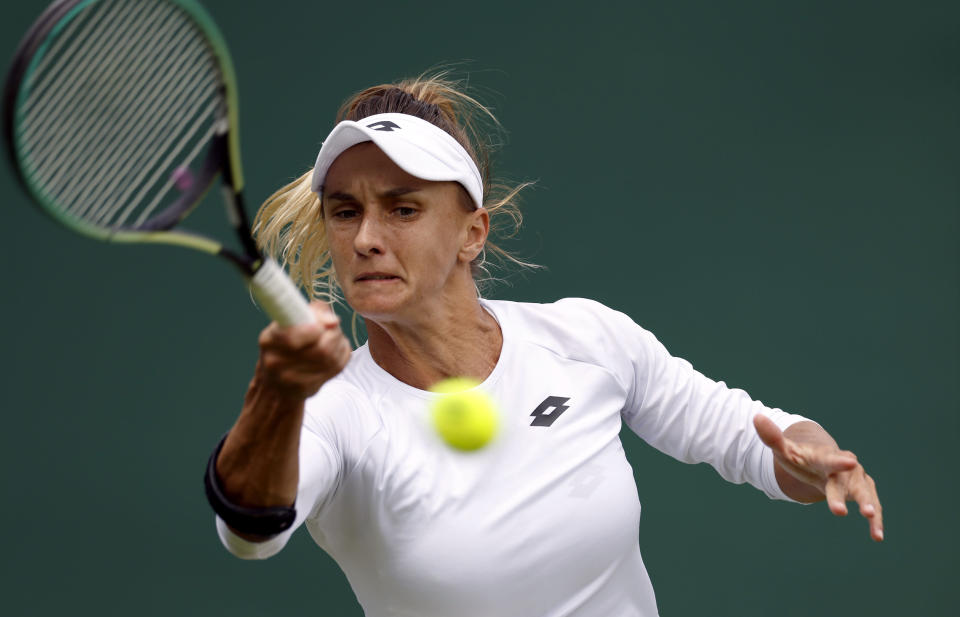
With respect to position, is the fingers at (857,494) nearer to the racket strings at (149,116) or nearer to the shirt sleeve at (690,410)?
the shirt sleeve at (690,410)

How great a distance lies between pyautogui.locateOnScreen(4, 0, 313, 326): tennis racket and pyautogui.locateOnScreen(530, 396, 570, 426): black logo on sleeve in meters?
0.70

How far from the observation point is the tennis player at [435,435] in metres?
1.74

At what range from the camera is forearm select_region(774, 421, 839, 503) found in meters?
1.95

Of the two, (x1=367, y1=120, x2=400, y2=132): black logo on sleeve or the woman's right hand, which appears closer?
the woman's right hand

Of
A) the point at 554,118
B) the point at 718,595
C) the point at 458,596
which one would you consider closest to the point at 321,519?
the point at 458,596

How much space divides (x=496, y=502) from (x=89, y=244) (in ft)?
7.88

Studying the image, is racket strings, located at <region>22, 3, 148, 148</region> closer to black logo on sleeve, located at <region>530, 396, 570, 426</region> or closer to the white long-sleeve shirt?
the white long-sleeve shirt

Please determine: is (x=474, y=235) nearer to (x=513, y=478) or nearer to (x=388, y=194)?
(x=388, y=194)

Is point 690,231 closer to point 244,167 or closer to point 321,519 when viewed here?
point 244,167

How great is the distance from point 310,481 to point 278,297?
1.24 ft

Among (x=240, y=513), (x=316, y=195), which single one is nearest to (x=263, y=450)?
(x=240, y=513)

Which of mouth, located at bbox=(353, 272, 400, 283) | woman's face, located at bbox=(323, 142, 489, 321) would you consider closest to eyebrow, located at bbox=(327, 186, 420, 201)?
woman's face, located at bbox=(323, 142, 489, 321)

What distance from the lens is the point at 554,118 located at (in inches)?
153

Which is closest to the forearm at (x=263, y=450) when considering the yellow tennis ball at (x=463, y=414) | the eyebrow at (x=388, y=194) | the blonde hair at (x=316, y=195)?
the yellow tennis ball at (x=463, y=414)
